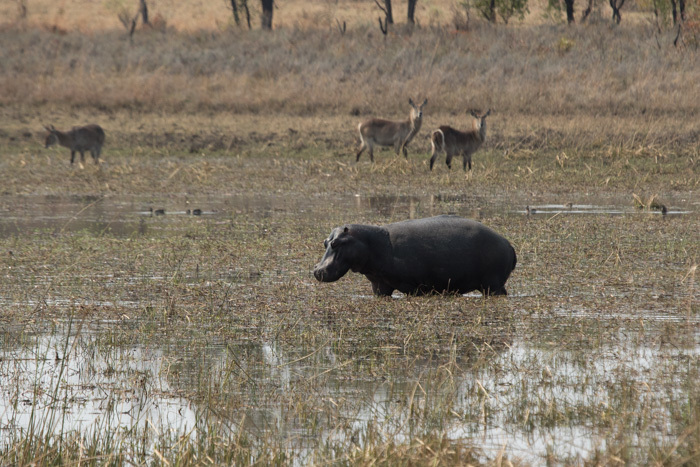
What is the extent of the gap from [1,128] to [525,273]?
17712mm

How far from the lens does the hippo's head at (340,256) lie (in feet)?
23.8

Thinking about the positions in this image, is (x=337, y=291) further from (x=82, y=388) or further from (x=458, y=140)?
(x=458, y=140)

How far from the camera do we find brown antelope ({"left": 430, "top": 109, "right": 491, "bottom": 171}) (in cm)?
1800

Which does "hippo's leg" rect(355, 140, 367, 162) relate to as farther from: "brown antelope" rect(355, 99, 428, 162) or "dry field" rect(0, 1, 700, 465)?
"dry field" rect(0, 1, 700, 465)

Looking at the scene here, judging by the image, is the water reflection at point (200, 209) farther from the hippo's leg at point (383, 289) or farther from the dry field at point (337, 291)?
the hippo's leg at point (383, 289)

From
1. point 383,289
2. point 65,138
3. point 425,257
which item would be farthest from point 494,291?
point 65,138

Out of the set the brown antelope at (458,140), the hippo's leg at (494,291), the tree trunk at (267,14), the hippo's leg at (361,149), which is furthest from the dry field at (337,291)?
the tree trunk at (267,14)

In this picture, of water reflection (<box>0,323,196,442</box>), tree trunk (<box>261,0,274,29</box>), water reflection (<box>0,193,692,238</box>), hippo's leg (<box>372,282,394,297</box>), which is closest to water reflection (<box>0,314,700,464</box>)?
water reflection (<box>0,323,196,442</box>)

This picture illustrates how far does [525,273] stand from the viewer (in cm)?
840

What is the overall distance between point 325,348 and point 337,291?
1860mm

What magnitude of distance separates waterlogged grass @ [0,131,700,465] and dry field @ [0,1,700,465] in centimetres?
2

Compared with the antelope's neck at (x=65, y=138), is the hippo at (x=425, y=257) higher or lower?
higher

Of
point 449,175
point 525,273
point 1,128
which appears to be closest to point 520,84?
point 449,175

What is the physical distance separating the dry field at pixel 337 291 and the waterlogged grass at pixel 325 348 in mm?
24
